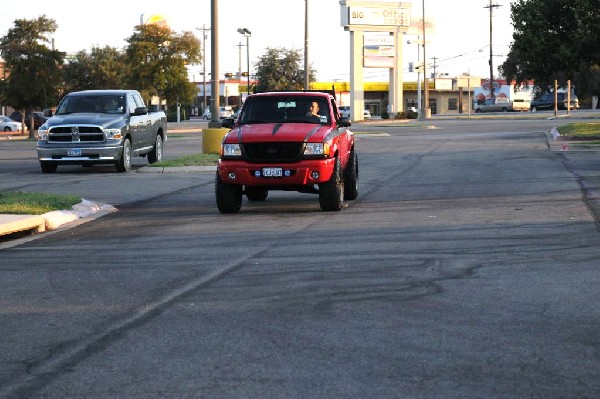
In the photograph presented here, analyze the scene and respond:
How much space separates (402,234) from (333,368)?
6475 millimetres

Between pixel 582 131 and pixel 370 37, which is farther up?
pixel 370 37

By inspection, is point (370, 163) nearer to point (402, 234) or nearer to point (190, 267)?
point (402, 234)

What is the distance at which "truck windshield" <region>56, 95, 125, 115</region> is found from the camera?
24953 mm

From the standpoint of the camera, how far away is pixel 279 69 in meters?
71.8

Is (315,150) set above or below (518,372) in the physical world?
above

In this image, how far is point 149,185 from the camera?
20969mm

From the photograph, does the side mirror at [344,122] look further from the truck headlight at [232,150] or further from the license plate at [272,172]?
the truck headlight at [232,150]

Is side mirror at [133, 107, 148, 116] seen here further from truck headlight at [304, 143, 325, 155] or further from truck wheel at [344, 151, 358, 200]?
truck headlight at [304, 143, 325, 155]

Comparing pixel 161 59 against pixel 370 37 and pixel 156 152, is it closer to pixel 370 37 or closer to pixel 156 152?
pixel 370 37

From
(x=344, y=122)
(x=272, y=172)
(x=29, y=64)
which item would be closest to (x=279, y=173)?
(x=272, y=172)

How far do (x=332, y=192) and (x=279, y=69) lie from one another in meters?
57.5

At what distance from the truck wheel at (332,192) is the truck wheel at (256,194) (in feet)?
5.46

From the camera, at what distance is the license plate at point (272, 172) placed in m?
14.8

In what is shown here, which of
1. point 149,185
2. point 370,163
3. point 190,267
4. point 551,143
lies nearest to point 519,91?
point 551,143
